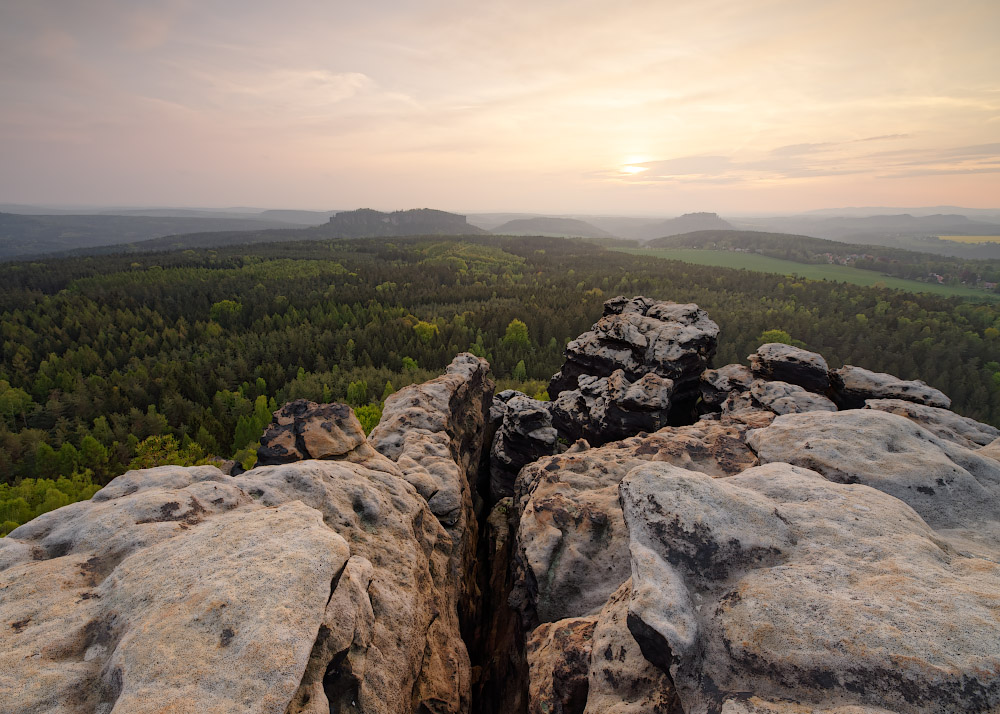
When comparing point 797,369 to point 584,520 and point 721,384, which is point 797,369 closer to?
point 721,384

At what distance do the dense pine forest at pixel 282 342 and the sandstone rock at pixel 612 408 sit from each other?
88.0 ft

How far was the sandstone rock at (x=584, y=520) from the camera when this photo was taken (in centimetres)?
1296

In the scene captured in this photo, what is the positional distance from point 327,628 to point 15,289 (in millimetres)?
179695

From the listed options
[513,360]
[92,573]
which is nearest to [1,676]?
[92,573]

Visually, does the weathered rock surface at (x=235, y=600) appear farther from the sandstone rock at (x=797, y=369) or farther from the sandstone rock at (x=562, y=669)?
the sandstone rock at (x=797, y=369)

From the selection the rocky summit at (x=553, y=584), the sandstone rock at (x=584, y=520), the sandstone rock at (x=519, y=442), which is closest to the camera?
the rocky summit at (x=553, y=584)

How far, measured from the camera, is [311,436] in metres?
18.0

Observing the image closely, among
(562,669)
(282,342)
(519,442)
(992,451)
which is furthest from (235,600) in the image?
→ (282,342)

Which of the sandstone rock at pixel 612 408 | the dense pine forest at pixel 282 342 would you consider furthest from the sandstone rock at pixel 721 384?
the dense pine forest at pixel 282 342

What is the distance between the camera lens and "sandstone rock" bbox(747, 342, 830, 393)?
24.3 metres

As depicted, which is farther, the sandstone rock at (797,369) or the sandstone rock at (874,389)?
the sandstone rock at (797,369)

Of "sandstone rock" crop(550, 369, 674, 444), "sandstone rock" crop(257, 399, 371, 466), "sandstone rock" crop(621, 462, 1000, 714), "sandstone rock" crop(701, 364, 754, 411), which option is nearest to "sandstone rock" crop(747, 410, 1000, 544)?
"sandstone rock" crop(621, 462, 1000, 714)

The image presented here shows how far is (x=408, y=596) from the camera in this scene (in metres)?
12.8

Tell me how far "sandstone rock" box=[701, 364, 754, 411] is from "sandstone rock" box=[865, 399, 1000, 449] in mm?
6865
